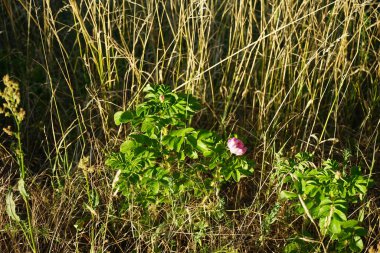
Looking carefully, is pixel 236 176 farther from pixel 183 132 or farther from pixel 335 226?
pixel 335 226

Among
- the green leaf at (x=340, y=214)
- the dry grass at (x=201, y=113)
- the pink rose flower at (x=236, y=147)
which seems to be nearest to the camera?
the green leaf at (x=340, y=214)

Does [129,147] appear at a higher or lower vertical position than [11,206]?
higher

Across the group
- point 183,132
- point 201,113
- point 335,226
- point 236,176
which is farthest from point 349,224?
→ point 201,113

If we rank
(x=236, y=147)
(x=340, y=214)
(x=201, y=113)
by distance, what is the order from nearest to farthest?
(x=340, y=214) < (x=236, y=147) < (x=201, y=113)

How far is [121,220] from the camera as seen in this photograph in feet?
7.86

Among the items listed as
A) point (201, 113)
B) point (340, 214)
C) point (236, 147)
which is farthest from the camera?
point (201, 113)

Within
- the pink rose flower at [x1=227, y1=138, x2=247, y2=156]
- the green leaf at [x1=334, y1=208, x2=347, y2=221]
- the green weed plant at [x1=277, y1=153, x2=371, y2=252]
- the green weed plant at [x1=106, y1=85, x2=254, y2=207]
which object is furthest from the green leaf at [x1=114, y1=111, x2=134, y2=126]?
the green leaf at [x1=334, y1=208, x2=347, y2=221]

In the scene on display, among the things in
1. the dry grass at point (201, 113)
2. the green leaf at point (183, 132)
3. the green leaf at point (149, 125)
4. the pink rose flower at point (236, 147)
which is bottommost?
the dry grass at point (201, 113)

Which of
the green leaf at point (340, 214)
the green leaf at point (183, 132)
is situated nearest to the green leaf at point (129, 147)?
the green leaf at point (183, 132)

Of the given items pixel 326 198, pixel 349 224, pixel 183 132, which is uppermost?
pixel 183 132

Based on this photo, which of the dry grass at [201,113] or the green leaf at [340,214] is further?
the dry grass at [201,113]

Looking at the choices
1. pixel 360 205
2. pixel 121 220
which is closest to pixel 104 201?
pixel 121 220

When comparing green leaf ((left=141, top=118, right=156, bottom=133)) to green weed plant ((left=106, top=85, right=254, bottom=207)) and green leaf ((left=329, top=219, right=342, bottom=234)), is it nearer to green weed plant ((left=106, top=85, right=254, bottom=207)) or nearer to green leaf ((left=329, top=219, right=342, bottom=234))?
green weed plant ((left=106, top=85, right=254, bottom=207))

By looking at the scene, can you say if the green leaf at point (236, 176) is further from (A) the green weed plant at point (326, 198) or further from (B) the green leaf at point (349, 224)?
(B) the green leaf at point (349, 224)
